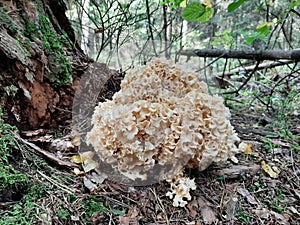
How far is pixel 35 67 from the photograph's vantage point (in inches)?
94.1

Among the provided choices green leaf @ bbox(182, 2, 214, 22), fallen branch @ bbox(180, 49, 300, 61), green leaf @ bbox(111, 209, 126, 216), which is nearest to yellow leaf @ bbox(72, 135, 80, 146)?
green leaf @ bbox(111, 209, 126, 216)

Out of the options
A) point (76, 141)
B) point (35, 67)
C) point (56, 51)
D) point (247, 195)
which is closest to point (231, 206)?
point (247, 195)

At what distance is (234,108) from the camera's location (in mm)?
4449

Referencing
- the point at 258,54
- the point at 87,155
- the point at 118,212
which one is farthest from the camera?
the point at 258,54

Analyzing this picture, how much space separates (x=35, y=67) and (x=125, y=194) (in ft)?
4.73

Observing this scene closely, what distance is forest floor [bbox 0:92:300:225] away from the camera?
1.60 metres

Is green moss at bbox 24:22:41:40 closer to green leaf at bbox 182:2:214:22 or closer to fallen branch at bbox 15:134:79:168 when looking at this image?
fallen branch at bbox 15:134:79:168

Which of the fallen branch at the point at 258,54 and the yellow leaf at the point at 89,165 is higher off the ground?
the fallen branch at the point at 258,54

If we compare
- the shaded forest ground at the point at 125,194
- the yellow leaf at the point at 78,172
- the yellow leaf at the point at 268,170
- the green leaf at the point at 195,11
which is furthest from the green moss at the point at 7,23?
the yellow leaf at the point at 268,170

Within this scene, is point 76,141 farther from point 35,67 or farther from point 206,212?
point 206,212

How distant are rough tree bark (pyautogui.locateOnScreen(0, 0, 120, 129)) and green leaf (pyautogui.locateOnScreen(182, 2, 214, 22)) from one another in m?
1.33

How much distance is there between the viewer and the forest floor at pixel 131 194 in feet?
5.25

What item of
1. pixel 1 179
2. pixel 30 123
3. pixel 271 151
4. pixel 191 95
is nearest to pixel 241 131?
pixel 271 151

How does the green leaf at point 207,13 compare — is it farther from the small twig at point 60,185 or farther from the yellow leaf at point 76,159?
the small twig at point 60,185
